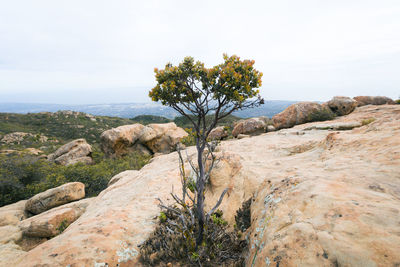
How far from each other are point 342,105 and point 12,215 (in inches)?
1362

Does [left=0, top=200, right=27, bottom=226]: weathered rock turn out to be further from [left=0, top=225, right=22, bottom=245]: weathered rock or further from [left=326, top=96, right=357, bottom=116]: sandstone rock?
[left=326, top=96, right=357, bottom=116]: sandstone rock

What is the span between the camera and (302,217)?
11.0 ft

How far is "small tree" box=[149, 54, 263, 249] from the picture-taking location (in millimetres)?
4676

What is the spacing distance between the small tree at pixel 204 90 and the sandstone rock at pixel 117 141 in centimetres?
2193

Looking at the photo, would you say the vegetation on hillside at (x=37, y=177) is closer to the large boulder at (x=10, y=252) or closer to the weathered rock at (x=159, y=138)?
the weathered rock at (x=159, y=138)

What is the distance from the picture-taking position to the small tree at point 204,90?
15.3 ft

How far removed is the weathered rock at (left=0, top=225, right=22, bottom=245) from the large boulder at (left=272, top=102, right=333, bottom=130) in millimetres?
26455

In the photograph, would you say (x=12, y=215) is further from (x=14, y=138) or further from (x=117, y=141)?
(x=14, y=138)

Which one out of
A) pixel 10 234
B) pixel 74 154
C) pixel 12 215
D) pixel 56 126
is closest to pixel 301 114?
pixel 10 234

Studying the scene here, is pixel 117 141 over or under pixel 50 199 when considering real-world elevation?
over

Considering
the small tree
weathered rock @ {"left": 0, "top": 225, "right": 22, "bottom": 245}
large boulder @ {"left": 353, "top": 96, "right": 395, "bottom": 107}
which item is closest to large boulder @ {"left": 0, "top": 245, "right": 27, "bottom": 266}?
weathered rock @ {"left": 0, "top": 225, "right": 22, "bottom": 245}

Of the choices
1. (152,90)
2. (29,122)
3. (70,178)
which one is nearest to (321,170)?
(152,90)

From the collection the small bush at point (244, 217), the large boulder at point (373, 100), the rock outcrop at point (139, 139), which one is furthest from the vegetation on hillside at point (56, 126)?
the large boulder at point (373, 100)

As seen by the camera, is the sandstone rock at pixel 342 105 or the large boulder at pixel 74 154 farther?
the large boulder at pixel 74 154
